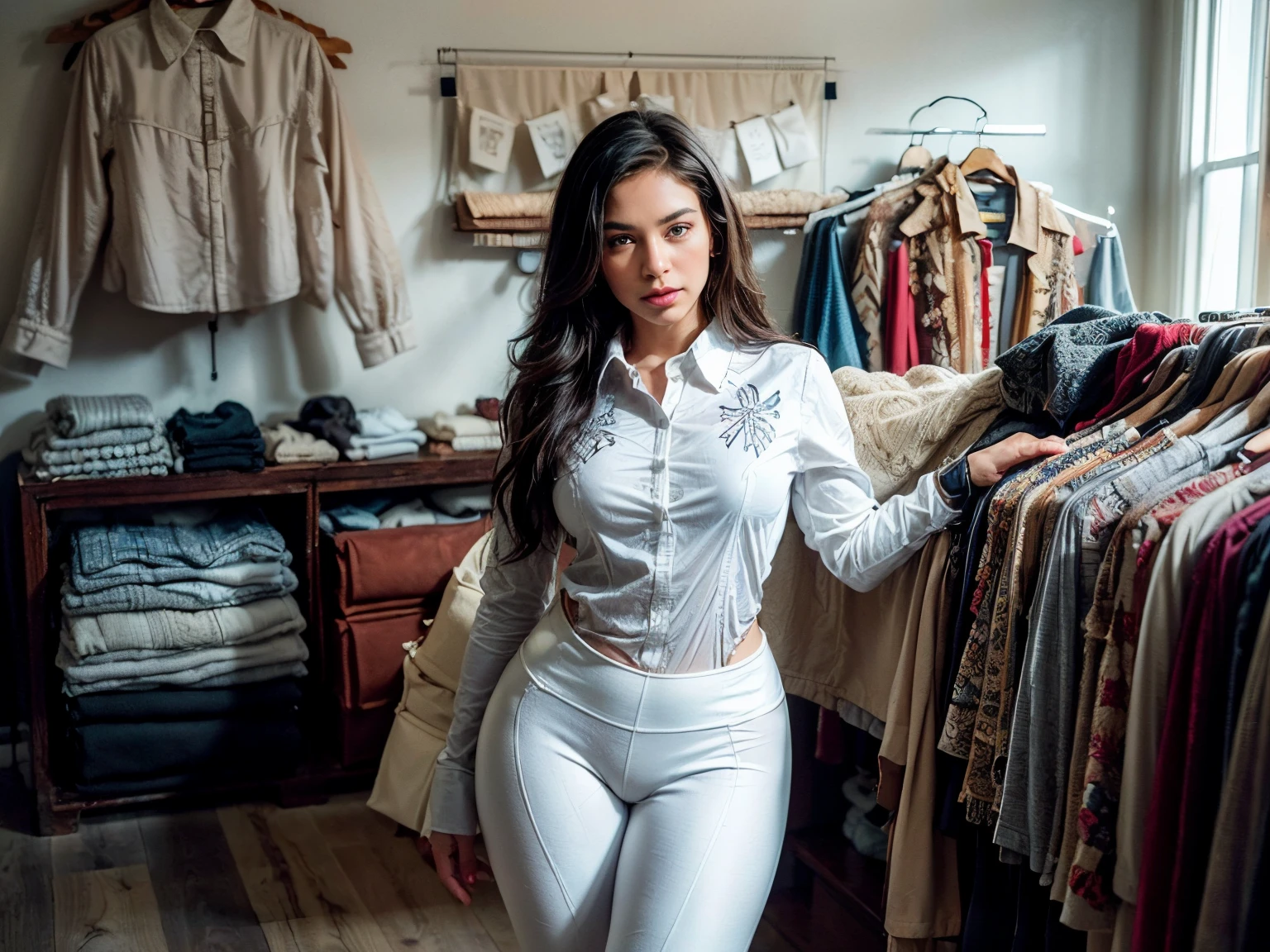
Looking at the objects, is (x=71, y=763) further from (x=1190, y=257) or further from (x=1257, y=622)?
(x=1190, y=257)

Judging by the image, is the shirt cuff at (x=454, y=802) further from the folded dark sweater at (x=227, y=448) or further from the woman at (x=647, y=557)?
the folded dark sweater at (x=227, y=448)

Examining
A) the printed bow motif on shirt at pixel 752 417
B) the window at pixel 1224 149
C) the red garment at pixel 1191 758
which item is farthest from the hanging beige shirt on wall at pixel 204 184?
the red garment at pixel 1191 758

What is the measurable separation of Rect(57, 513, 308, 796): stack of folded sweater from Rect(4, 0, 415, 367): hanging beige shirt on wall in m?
0.57

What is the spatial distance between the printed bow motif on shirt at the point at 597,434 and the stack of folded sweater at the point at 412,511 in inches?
61.9

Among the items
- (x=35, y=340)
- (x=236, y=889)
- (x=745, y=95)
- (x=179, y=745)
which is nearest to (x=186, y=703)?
(x=179, y=745)

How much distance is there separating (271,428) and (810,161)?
175 cm

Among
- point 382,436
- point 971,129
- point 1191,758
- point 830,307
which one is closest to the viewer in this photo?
point 1191,758

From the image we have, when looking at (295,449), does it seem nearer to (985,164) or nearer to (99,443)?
(99,443)

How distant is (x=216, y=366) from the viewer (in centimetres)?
335

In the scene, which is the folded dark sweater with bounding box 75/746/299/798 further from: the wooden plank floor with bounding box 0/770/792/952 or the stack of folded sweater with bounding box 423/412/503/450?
the stack of folded sweater with bounding box 423/412/503/450

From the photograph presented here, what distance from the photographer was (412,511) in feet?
10.7

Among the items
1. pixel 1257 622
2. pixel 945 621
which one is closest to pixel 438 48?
pixel 945 621

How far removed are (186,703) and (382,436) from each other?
813mm

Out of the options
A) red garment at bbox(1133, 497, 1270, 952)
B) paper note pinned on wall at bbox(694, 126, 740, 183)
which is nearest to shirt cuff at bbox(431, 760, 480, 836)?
red garment at bbox(1133, 497, 1270, 952)
